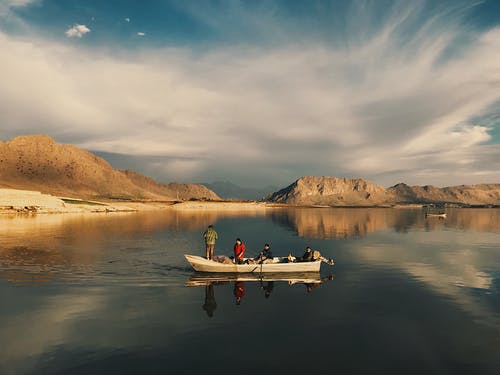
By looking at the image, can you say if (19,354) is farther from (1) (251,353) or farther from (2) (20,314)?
(1) (251,353)

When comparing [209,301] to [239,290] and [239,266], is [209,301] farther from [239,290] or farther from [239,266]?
[239,266]

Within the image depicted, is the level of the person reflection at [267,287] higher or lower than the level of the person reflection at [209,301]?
lower

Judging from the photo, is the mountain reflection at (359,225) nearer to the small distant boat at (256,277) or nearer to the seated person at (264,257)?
the seated person at (264,257)

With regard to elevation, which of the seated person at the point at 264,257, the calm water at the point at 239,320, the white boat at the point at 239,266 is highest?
the seated person at the point at 264,257

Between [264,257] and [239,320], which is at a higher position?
[264,257]

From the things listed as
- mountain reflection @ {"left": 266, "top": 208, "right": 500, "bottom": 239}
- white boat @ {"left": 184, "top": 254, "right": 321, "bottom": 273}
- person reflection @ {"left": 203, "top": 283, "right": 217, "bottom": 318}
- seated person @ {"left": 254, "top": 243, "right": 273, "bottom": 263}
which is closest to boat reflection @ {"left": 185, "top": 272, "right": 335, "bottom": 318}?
person reflection @ {"left": 203, "top": 283, "right": 217, "bottom": 318}

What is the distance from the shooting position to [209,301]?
71.6ft

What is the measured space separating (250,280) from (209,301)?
686 centimetres

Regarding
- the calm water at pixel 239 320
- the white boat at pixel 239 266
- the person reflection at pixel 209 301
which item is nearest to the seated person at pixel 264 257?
the white boat at pixel 239 266

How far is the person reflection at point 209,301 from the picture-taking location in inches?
786

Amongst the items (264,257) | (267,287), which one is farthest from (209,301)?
(264,257)

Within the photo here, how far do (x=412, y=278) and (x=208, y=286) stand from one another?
18307mm

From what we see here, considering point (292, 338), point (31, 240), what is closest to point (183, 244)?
point (31, 240)

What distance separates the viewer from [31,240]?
155 ft
